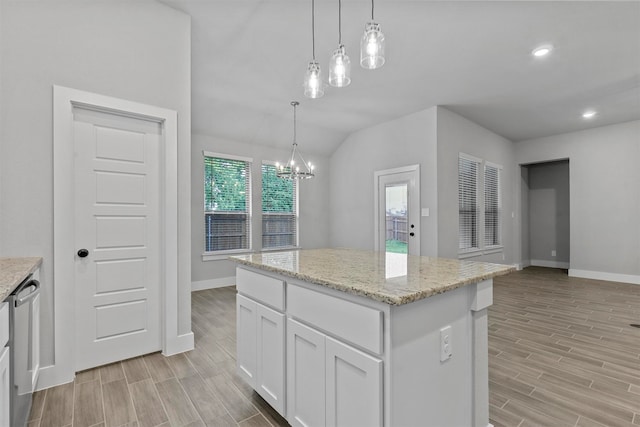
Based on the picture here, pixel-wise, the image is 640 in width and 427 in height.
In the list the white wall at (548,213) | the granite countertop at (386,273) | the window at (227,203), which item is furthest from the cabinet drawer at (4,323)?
the white wall at (548,213)

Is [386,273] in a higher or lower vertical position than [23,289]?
higher

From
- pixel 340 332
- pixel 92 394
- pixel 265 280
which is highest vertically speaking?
pixel 265 280

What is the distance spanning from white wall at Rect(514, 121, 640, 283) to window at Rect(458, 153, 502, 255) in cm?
142

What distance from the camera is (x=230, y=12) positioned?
2840 millimetres

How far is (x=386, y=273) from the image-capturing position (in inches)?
60.6

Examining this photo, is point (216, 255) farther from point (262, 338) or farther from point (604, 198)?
point (604, 198)

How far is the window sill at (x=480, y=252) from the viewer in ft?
18.3

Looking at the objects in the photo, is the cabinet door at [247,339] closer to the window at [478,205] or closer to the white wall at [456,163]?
the white wall at [456,163]

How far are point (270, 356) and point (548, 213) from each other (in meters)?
8.26

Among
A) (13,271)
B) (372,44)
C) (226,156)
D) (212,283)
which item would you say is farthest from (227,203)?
(372,44)

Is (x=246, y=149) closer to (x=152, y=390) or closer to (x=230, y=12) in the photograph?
(x=230, y=12)

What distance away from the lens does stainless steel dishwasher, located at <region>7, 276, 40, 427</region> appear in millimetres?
1379

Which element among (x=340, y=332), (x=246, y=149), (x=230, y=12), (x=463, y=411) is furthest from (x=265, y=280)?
(x=246, y=149)

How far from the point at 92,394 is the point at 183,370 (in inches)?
23.4
